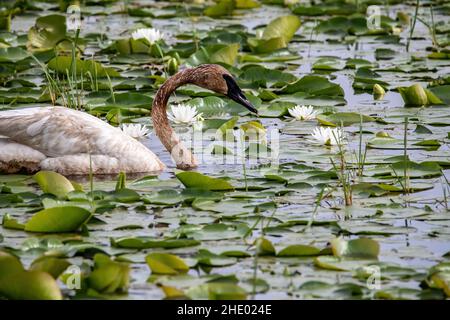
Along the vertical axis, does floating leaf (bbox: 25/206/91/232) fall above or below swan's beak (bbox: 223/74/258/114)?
below

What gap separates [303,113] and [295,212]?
287 cm

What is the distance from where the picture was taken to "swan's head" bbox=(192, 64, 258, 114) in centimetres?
964

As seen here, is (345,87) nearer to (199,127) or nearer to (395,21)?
(199,127)

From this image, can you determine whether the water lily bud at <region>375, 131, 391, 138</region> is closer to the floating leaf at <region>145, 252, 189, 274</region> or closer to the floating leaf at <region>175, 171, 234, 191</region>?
the floating leaf at <region>175, 171, 234, 191</region>

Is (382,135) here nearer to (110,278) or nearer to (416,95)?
(416,95)

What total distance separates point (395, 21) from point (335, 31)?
99cm

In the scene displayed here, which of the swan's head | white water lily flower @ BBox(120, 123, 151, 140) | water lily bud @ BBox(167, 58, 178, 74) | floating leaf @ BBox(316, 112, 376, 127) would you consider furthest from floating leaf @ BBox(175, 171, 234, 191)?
water lily bud @ BBox(167, 58, 178, 74)

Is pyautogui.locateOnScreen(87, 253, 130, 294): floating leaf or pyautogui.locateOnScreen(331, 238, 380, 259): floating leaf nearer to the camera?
pyautogui.locateOnScreen(87, 253, 130, 294): floating leaf

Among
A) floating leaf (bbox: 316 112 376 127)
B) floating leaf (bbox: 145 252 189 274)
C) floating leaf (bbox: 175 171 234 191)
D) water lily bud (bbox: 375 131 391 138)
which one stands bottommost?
floating leaf (bbox: 145 252 189 274)

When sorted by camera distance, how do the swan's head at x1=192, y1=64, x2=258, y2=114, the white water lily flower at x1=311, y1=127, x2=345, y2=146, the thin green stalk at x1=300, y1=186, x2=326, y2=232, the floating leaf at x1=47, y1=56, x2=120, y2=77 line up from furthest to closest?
the floating leaf at x1=47, y1=56, x2=120, y2=77, the swan's head at x1=192, y1=64, x2=258, y2=114, the white water lily flower at x1=311, y1=127, x2=345, y2=146, the thin green stalk at x1=300, y1=186, x2=326, y2=232

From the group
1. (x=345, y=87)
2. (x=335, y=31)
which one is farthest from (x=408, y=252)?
(x=335, y=31)

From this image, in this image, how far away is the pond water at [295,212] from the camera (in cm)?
638

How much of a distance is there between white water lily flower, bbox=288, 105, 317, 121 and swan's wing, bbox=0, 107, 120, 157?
198 centimetres

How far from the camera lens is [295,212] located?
7.62 meters
